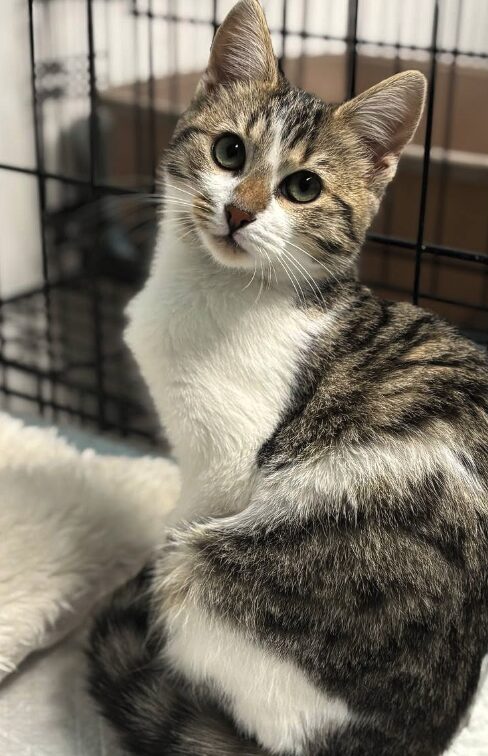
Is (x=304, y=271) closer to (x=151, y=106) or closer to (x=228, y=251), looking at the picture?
(x=228, y=251)

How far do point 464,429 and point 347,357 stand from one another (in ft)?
0.65

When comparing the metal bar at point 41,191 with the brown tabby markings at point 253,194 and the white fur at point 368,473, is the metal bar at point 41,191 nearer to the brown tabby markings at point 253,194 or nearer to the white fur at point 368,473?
the brown tabby markings at point 253,194

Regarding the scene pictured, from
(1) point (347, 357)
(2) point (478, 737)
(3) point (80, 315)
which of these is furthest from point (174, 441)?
(3) point (80, 315)

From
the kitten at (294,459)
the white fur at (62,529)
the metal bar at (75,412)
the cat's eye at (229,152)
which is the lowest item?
the metal bar at (75,412)

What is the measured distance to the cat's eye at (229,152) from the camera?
1210mm

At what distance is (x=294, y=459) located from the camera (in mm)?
1213

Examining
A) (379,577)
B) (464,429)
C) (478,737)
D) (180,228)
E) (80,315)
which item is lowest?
(478,737)

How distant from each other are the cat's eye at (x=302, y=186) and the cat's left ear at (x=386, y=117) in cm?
10

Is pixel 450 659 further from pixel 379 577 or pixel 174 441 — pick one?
pixel 174 441

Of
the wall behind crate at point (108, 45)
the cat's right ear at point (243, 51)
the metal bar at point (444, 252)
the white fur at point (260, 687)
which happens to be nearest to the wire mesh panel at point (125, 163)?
the wall behind crate at point (108, 45)

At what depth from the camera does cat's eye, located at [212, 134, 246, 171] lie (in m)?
1.21

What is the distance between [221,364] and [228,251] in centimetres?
17

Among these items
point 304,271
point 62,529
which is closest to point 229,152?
point 304,271

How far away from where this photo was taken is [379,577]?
1.11 metres
